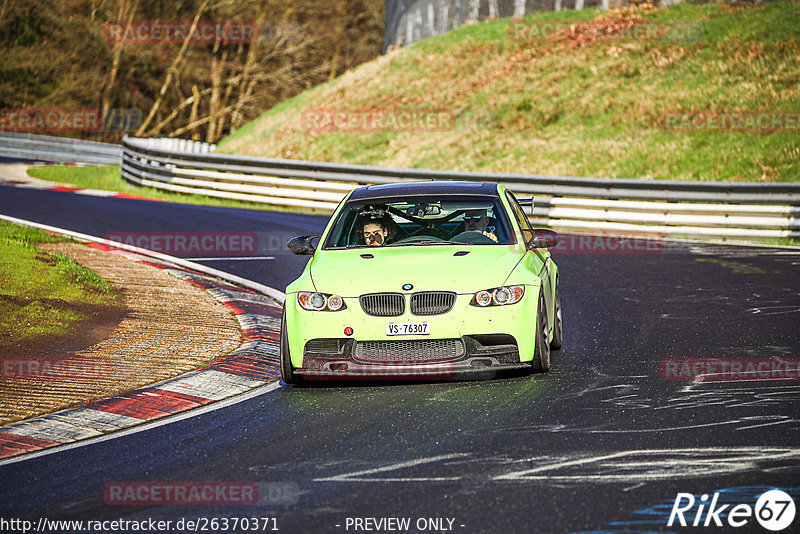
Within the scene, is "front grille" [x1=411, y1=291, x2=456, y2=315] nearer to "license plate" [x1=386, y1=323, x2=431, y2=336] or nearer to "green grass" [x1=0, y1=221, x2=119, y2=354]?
"license plate" [x1=386, y1=323, x2=431, y2=336]

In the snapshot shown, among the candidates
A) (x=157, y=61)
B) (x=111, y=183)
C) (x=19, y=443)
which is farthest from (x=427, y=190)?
(x=157, y=61)

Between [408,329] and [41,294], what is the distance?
5.40 metres

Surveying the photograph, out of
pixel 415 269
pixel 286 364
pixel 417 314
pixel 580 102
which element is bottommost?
pixel 286 364

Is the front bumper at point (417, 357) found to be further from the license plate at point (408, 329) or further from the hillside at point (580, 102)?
the hillside at point (580, 102)

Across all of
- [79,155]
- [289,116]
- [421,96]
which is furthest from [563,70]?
[79,155]

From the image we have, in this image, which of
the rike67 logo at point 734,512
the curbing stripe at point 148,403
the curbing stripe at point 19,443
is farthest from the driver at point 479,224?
the rike67 logo at point 734,512

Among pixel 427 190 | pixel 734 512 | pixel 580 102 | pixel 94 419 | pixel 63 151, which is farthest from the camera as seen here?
pixel 63 151

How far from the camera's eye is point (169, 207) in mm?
24000

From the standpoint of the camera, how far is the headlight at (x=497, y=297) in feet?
27.8

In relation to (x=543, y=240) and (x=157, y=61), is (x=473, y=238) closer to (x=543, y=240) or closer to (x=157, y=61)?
(x=543, y=240)

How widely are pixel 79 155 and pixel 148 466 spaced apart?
1436 inches

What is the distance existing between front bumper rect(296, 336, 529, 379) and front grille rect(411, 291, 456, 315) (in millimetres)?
220

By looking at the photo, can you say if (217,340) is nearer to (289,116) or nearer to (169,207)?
(169,207)

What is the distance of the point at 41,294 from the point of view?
1209 cm
